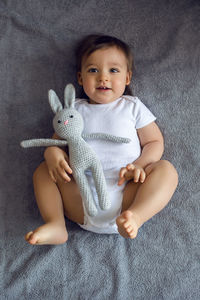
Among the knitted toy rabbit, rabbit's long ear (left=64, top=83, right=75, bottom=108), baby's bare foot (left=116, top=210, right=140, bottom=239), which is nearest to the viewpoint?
baby's bare foot (left=116, top=210, right=140, bottom=239)

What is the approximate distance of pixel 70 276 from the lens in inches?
42.4

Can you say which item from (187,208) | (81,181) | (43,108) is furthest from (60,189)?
(187,208)

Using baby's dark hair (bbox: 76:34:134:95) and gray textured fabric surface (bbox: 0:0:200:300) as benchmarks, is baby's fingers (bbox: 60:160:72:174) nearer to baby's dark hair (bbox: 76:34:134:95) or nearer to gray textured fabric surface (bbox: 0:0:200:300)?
gray textured fabric surface (bbox: 0:0:200:300)

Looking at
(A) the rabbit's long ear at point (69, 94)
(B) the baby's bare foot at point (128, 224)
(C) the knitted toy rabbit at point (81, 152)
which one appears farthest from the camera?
(A) the rabbit's long ear at point (69, 94)

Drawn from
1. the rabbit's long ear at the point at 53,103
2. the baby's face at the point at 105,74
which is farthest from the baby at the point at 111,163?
the rabbit's long ear at the point at 53,103

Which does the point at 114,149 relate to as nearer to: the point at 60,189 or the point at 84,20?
the point at 60,189

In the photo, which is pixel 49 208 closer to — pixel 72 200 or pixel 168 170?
pixel 72 200

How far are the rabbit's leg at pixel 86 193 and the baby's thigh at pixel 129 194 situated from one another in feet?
0.35

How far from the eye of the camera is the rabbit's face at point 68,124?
1075 mm

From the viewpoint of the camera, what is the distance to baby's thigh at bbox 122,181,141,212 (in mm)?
1087

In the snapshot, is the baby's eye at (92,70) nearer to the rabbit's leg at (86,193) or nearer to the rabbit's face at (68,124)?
the rabbit's face at (68,124)

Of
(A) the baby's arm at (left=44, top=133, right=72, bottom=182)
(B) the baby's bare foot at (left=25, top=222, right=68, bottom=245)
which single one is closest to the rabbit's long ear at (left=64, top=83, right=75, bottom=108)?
(A) the baby's arm at (left=44, top=133, right=72, bottom=182)

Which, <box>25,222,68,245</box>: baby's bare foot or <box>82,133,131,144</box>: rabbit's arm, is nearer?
<box>25,222,68,245</box>: baby's bare foot

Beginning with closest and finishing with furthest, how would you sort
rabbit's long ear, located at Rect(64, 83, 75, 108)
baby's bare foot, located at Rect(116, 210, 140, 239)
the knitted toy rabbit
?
baby's bare foot, located at Rect(116, 210, 140, 239) → the knitted toy rabbit → rabbit's long ear, located at Rect(64, 83, 75, 108)
